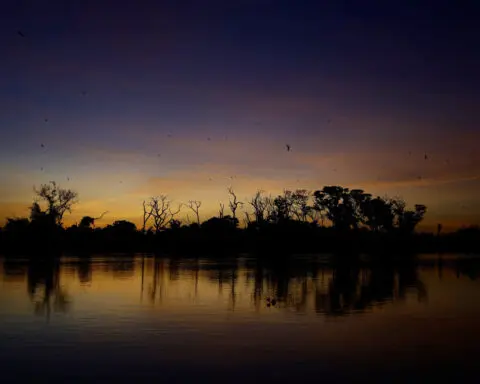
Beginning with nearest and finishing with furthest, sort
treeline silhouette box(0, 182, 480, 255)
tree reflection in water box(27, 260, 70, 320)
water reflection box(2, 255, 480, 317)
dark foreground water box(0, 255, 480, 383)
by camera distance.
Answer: dark foreground water box(0, 255, 480, 383)
tree reflection in water box(27, 260, 70, 320)
water reflection box(2, 255, 480, 317)
treeline silhouette box(0, 182, 480, 255)

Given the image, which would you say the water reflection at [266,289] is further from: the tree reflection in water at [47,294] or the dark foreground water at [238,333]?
the dark foreground water at [238,333]

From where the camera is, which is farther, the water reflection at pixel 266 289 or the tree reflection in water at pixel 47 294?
the water reflection at pixel 266 289

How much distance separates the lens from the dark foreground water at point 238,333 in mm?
10945

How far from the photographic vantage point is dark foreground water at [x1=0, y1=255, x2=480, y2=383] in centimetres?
1095

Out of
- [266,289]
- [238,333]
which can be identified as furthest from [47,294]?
[238,333]

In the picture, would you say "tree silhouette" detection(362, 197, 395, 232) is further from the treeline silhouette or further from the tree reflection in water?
the tree reflection in water

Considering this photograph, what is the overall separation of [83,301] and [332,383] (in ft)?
44.2

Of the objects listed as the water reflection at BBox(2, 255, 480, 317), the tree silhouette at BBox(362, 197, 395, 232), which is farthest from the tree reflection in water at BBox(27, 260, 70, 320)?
the tree silhouette at BBox(362, 197, 395, 232)

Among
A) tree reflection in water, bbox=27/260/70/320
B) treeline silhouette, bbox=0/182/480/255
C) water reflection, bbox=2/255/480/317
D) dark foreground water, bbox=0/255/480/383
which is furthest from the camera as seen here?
treeline silhouette, bbox=0/182/480/255

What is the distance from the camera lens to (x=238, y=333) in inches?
579

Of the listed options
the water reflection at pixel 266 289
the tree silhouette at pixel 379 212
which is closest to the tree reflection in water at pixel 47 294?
the water reflection at pixel 266 289

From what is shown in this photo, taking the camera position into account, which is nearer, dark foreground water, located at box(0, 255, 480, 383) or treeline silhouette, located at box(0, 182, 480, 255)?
dark foreground water, located at box(0, 255, 480, 383)

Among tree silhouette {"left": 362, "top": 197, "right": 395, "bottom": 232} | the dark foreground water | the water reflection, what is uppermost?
tree silhouette {"left": 362, "top": 197, "right": 395, "bottom": 232}

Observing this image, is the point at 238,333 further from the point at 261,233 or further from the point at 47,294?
the point at 261,233
